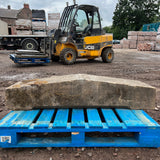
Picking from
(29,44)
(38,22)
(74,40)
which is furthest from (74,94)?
(38,22)

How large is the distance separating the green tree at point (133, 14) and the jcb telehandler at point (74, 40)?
103 feet

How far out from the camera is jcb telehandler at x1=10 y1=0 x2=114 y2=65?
Answer: 7.64 m

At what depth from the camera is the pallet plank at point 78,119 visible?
6.66ft

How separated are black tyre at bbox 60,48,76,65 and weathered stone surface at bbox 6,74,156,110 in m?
5.37

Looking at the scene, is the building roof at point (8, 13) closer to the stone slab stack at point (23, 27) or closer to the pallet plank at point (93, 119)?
the stone slab stack at point (23, 27)

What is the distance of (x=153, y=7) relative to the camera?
35.7m

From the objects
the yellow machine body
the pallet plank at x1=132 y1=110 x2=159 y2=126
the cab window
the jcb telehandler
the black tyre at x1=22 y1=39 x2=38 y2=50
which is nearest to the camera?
the pallet plank at x1=132 y1=110 x2=159 y2=126

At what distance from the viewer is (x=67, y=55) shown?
798 cm

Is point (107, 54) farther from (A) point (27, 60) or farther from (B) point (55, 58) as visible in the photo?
(A) point (27, 60)

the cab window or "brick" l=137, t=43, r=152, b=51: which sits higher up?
the cab window

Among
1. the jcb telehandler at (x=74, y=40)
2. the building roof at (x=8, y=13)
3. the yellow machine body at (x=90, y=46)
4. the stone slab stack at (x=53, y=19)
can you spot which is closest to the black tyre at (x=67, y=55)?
the jcb telehandler at (x=74, y=40)

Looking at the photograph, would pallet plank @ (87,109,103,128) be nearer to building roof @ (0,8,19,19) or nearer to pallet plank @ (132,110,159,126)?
pallet plank @ (132,110,159,126)

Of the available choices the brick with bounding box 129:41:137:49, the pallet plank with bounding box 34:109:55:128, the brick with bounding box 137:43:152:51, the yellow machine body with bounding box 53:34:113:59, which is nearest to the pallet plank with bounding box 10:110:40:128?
the pallet plank with bounding box 34:109:55:128

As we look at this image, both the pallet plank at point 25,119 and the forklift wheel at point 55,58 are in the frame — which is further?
the forklift wheel at point 55,58
